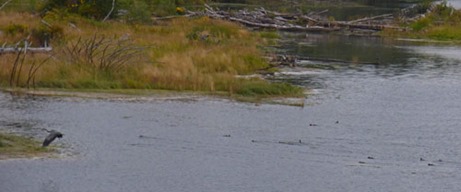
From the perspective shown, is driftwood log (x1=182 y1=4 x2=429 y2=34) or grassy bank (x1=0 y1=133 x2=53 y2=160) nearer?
grassy bank (x1=0 y1=133 x2=53 y2=160)

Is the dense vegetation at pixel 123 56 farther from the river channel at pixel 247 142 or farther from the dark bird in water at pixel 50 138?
the dark bird in water at pixel 50 138

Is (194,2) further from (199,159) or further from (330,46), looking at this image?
(199,159)

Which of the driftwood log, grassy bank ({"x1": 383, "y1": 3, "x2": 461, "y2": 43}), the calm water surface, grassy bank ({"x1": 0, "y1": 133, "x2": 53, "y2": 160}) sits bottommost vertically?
grassy bank ({"x1": 383, "y1": 3, "x2": 461, "y2": 43})

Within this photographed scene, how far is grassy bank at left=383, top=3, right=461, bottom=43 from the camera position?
54.3 meters

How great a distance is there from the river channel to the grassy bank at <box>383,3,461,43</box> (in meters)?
25.3

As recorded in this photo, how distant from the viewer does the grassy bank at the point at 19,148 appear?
16.3m

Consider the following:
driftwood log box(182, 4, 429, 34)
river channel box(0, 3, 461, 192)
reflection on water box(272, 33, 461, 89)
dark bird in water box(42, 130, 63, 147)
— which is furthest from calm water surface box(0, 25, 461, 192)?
driftwood log box(182, 4, 429, 34)

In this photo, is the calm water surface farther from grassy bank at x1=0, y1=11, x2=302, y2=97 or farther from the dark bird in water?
grassy bank at x1=0, y1=11, x2=302, y2=97

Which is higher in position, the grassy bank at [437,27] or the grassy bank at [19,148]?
the grassy bank at [19,148]

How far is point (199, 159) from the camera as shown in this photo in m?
17.1

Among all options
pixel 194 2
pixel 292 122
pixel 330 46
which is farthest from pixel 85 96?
pixel 194 2

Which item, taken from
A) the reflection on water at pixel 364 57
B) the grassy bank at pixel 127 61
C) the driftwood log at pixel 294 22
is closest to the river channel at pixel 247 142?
the grassy bank at pixel 127 61

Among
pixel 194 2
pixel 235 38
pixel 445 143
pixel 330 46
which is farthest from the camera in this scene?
pixel 194 2

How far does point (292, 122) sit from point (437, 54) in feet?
75.0
